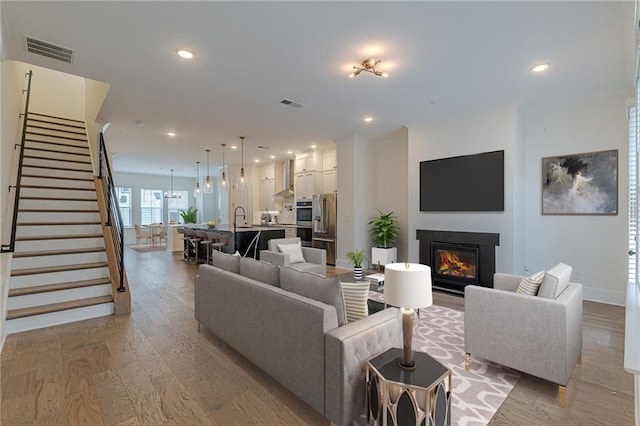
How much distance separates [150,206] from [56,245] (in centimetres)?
1011

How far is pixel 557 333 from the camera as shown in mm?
2043

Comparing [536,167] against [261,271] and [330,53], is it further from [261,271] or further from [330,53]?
[261,271]

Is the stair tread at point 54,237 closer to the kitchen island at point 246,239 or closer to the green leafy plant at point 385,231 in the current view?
the kitchen island at point 246,239

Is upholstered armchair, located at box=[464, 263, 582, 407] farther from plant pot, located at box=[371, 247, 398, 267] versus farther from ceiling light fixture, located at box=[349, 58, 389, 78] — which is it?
plant pot, located at box=[371, 247, 398, 267]

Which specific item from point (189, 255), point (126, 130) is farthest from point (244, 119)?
point (189, 255)

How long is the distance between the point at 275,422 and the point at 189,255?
7230 mm

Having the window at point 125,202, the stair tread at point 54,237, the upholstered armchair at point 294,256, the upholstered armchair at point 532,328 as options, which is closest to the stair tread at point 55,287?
the stair tread at point 54,237

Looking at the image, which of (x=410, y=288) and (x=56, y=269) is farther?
(x=56, y=269)

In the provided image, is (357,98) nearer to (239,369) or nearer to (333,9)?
(333,9)

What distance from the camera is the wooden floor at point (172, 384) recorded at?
1.95 m

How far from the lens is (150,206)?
44.1ft

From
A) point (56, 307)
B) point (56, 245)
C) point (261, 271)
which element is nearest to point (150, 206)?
point (56, 245)

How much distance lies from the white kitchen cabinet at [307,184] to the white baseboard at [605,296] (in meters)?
5.67

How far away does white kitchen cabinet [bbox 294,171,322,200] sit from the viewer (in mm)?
8000
